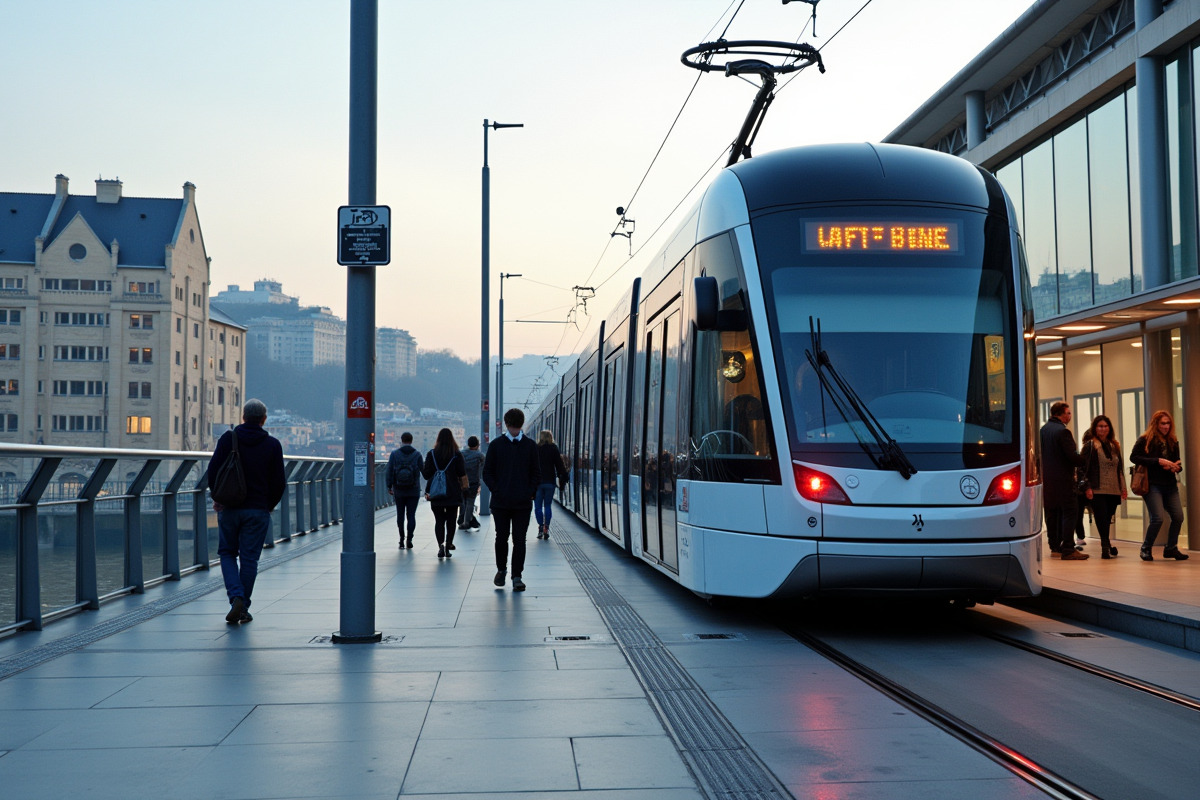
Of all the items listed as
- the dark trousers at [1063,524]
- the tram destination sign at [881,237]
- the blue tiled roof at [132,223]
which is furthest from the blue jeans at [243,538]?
the blue tiled roof at [132,223]

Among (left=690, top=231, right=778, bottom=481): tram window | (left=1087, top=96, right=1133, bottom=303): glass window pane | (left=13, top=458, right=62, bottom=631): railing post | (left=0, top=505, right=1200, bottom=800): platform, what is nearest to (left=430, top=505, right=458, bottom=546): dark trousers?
(left=0, top=505, right=1200, bottom=800): platform

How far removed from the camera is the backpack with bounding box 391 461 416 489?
17875 millimetres

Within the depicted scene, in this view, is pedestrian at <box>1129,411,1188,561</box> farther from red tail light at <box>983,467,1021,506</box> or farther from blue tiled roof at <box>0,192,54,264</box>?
blue tiled roof at <box>0,192,54,264</box>

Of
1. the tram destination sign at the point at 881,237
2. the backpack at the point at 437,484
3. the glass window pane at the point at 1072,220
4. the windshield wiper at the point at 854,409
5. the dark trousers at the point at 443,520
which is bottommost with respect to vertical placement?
the dark trousers at the point at 443,520

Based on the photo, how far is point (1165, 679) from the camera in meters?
7.12

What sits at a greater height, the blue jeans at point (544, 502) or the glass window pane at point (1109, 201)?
the glass window pane at point (1109, 201)

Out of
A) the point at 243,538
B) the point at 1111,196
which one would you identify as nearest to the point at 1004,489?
the point at 243,538

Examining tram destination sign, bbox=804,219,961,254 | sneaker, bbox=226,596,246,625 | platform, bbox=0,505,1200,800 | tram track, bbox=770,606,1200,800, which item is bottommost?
tram track, bbox=770,606,1200,800

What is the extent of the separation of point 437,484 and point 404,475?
1.70 m

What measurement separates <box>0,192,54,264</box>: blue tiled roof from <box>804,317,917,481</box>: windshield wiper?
110824 mm

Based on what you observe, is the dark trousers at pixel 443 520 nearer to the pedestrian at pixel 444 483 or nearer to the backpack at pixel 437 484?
the pedestrian at pixel 444 483

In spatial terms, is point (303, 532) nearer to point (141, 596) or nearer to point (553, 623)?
point (141, 596)

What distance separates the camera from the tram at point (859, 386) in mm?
8398

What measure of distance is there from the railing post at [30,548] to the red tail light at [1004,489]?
655 cm
